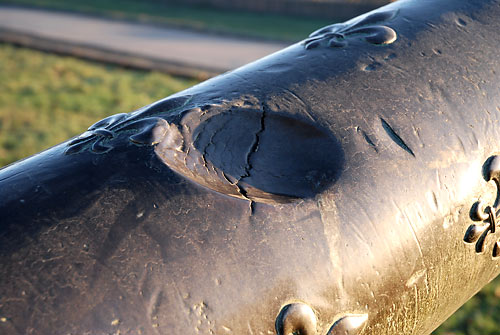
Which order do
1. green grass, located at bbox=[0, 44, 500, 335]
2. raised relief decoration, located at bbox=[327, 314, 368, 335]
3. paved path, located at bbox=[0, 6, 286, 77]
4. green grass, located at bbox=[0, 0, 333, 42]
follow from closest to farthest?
raised relief decoration, located at bbox=[327, 314, 368, 335]
green grass, located at bbox=[0, 44, 500, 335]
paved path, located at bbox=[0, 6, 286, 77]
green grass, located at bbox=[0, 0, 333, 42]

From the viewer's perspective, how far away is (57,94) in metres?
6.05

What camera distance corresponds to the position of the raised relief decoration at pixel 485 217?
1308mm

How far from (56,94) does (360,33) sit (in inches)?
198

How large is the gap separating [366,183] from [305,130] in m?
0.17

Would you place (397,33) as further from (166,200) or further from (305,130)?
(166,200)

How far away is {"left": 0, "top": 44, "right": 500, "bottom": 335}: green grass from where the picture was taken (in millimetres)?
4992

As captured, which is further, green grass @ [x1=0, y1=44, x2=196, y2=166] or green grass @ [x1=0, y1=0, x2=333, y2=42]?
green grass @ [x1=0, y1=0, x2=333, y2=42]

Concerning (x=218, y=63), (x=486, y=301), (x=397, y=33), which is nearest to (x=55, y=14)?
(x=218, y=63)

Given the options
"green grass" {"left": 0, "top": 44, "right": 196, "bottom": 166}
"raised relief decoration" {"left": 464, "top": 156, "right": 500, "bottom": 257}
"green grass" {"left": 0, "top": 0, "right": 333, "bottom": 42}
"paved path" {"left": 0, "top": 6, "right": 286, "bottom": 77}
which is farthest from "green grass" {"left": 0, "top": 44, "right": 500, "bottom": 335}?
"raised relief decoration" {"left": 464, "top": 156, "right": 500, "bottom": 257}

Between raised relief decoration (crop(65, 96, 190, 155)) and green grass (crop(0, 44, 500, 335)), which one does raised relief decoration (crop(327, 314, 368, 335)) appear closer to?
raised relief decoration (crop(65, 96, 190, 155))

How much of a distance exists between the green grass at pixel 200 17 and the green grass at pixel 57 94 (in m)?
2.47

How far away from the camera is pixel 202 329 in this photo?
0.95 meters

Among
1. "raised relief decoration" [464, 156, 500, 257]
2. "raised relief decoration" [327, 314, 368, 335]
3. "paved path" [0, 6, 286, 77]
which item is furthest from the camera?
"paved path" [0, 6, 286, 77]

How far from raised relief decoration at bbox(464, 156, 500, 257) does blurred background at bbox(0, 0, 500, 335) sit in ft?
5.49
